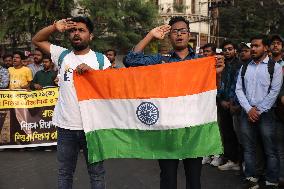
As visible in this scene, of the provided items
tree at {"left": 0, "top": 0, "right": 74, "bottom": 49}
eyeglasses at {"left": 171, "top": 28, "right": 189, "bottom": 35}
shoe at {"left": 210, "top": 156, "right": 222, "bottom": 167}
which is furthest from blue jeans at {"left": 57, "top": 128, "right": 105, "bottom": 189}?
tree at {"left": 0, "top": 0, "right": 74, "bottom": 49}

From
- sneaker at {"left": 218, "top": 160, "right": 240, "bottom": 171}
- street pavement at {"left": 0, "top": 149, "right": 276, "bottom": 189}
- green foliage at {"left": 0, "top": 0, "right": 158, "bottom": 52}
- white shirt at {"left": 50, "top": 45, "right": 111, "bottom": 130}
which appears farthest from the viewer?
green foliage at {"left": 0, "top": 0, "right": 158, "bottom": 52}

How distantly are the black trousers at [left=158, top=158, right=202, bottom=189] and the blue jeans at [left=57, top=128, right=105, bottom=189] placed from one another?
0.61 metres

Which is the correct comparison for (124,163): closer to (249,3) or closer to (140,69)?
(140,69)

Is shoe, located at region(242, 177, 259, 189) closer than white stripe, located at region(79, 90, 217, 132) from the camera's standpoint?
No

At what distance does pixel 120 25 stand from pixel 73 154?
20211 mm

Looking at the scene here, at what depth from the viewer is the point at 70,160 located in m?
4.34

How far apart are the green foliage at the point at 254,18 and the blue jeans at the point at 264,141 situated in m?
30.2

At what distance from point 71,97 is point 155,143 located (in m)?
0.89

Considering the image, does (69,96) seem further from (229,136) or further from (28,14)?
(28,14)

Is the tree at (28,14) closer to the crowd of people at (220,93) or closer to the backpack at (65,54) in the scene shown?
the crowd of people at (220,93)

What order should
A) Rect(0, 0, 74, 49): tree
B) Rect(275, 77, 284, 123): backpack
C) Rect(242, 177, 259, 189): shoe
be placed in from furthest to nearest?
1. Rect(0, 0, 74, 49): tree
2. Rect(242, 177, 259, 189): shoe
3. Rect(275, 77, 284, 123): backpack

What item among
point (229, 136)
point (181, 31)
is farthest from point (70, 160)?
point (229, 136)

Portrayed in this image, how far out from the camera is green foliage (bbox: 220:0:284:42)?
35969mm

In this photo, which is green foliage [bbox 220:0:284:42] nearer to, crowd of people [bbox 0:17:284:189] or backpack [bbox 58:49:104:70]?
crowd of people [bbox 0:17:284:189]
